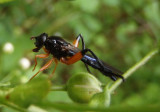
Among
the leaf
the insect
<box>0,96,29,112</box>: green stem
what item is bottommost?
<box>0,96,29,112</box>: green stem

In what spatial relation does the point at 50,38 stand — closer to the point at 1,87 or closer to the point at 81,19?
the point at 1,87

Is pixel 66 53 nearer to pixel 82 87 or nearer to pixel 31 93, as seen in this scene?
pixel 82 87

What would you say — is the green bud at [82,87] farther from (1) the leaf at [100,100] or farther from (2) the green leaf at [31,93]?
(2) the green leaf at [31,93]

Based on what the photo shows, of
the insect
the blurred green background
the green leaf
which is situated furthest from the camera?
the blurred green background

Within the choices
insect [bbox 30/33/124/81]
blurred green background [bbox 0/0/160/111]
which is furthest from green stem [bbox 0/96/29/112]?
blurred green background [bbox 0/0/160/111]

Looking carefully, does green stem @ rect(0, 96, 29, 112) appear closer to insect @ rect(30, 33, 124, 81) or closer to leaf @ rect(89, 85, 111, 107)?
leaf @ rect(89, 85, 111, 107)

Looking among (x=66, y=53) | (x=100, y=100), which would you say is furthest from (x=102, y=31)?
(x=100, y=100)

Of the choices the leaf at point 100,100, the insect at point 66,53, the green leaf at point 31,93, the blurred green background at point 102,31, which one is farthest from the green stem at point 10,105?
the blurred green background at point 102,31
